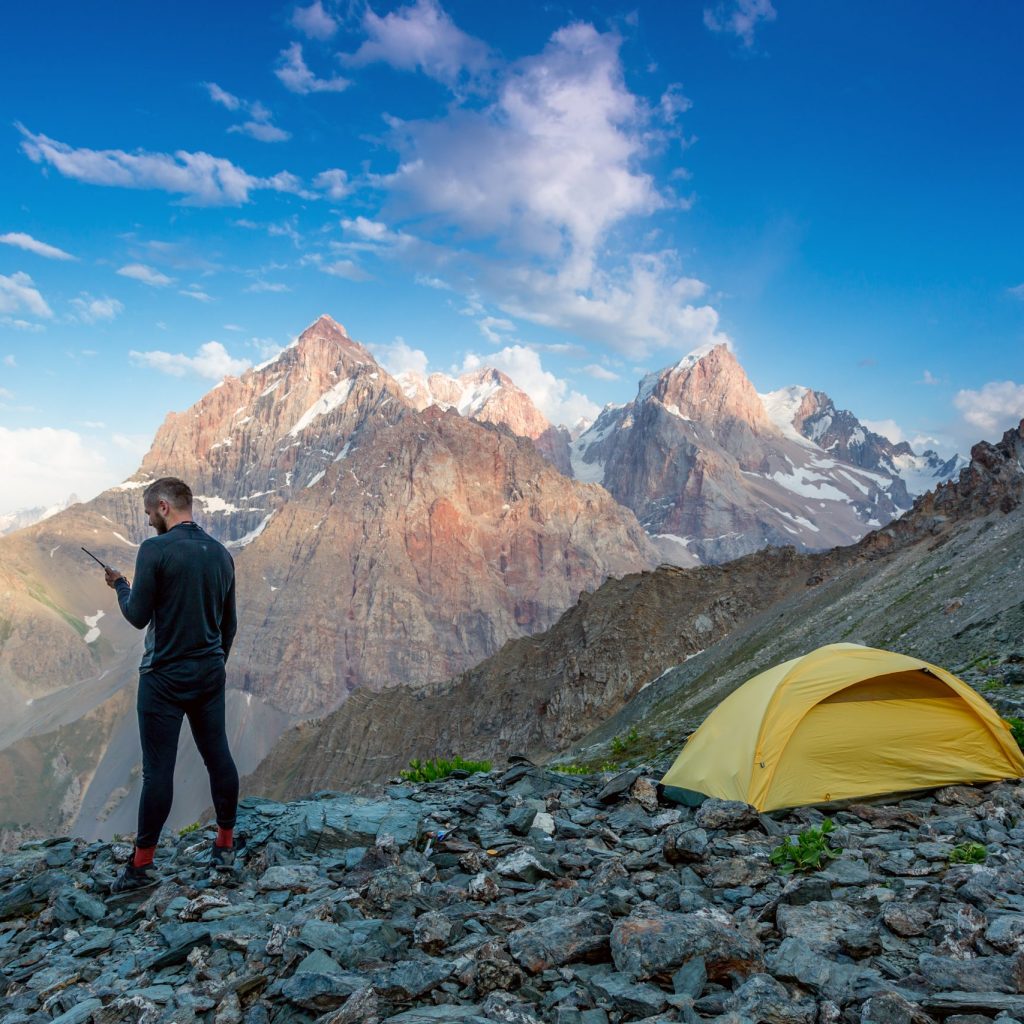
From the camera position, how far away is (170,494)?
7023mm

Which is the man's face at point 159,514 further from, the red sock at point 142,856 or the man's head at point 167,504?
the red sock at point 142,856

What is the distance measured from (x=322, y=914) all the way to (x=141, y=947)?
4.97 feet

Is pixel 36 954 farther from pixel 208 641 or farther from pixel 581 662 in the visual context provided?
pixel 581 662

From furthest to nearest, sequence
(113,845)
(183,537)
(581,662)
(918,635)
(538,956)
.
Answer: (581,662) → (918,635) → (113,845) → (183,537) → (538,956)

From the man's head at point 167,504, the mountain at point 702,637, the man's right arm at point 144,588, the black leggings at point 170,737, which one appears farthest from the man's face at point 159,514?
the mountain at point 702,637

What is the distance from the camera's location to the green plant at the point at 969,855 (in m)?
5.89

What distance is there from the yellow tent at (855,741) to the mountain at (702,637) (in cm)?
568

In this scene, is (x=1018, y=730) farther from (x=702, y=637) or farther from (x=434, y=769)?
(x=702, y=637)

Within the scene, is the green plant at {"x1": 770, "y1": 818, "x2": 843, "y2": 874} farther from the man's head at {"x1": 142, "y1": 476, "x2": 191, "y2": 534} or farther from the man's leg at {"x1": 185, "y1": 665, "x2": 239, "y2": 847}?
the man's head at {"x1": 142, "y1": 476, "x2": 191, "y2": 534}

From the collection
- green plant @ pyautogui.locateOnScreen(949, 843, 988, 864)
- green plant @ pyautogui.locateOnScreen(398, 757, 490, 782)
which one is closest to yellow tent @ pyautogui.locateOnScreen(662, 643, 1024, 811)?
green plant @ pyautogui.locateOnScreen(949, 843, 988, 864)

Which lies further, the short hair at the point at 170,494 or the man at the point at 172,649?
the short hair at the point at 170,494

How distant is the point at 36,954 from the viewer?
18.5 feet

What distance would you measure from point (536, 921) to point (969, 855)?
3.78 m

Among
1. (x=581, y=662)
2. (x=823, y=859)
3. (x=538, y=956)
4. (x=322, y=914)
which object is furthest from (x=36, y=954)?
(x=581, y=662)
